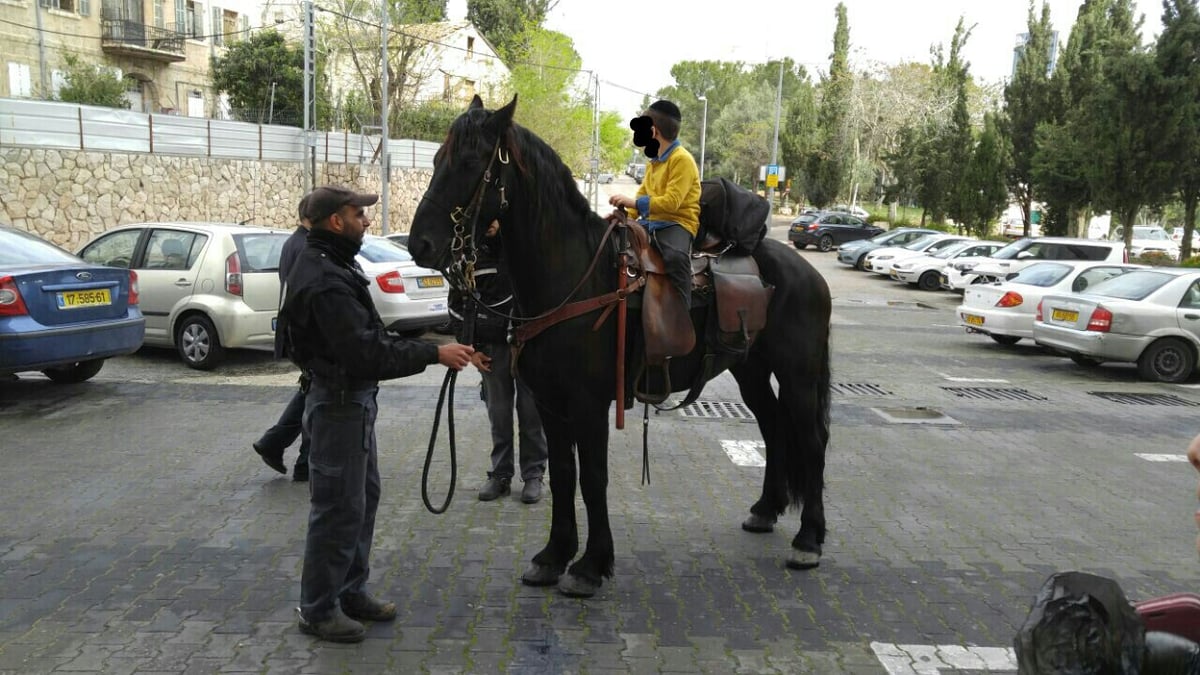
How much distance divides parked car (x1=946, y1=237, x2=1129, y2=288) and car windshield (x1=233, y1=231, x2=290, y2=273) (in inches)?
594

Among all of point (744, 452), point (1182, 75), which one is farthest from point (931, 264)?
point (744, 452)

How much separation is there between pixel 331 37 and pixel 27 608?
35185 millimetres

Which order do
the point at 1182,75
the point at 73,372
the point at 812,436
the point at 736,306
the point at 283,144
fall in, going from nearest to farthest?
the point at 736,306
the point at 812,436
the point at 73,372
the point at 1182,75
the point at 283,144

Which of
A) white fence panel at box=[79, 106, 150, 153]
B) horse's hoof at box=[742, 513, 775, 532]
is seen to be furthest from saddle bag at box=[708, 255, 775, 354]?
white fence panel at box=[79, 106, 150, 153]

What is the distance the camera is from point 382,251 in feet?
40.7

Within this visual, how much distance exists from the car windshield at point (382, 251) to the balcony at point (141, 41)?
1167 inches

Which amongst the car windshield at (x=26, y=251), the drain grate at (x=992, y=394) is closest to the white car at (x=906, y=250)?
the drain grate at (x=992, y=394)

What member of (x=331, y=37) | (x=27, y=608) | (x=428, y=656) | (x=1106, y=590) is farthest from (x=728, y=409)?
(x=331, y=37)

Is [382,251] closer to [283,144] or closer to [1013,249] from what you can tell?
[1013,249]

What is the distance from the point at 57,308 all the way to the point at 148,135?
17233 mm

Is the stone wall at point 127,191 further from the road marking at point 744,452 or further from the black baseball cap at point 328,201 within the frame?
the black baseball cap at point 328,201

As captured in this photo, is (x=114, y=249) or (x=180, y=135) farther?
(x=180, y=135)

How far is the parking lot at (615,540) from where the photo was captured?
158 inches

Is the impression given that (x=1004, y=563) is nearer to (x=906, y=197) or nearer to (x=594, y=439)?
(x=594, y=439)
